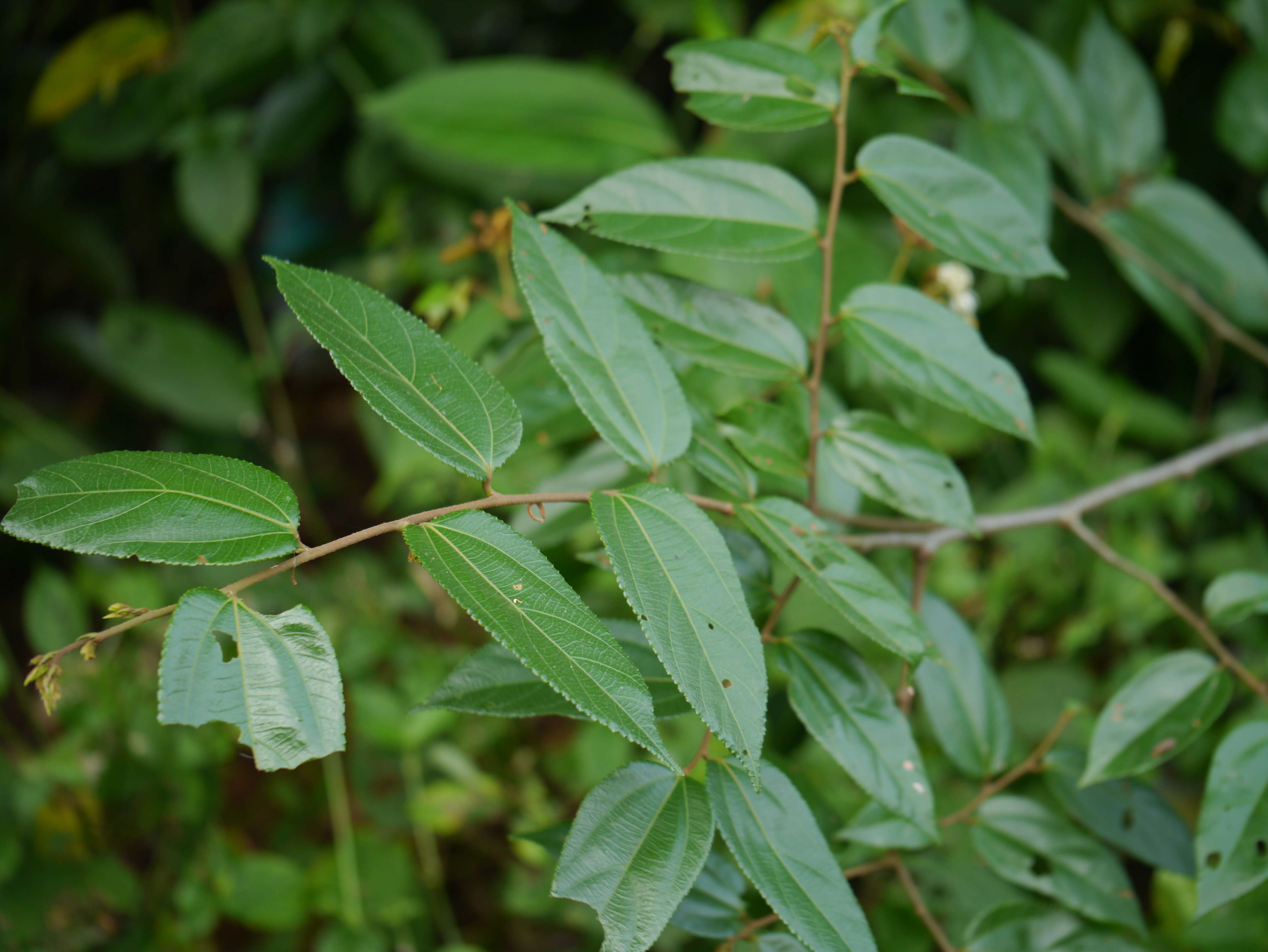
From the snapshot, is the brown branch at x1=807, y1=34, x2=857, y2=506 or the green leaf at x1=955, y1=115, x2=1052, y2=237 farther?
the green leaf at x1=955, y1=115, x2=1052, y2=237

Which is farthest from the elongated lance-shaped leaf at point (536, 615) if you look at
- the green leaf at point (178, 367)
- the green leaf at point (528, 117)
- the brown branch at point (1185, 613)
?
the green leaf at point (178, 367)

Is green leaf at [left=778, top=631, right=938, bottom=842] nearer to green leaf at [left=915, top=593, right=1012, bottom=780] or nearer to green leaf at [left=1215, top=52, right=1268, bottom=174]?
green leaf at [left=915, top=593, right=1012, bottom=780]

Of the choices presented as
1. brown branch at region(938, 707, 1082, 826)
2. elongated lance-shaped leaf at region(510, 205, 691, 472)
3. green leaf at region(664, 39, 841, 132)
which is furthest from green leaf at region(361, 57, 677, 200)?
brown branch at region(938, 707, 1082, 826)

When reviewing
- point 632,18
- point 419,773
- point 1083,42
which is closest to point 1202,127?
point 1083,42

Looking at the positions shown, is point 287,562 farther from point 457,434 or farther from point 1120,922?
point 1120,922

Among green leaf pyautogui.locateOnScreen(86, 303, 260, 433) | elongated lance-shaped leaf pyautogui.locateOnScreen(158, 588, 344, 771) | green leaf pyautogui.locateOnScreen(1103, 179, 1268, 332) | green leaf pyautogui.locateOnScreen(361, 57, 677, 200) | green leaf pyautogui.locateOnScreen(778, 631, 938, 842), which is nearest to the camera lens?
elongated lance-shaped leaf pyautogui.locateOnScreen(158, 588, 344, 771)

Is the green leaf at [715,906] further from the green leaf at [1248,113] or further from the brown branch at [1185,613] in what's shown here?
the green leaf at [1248,113]
